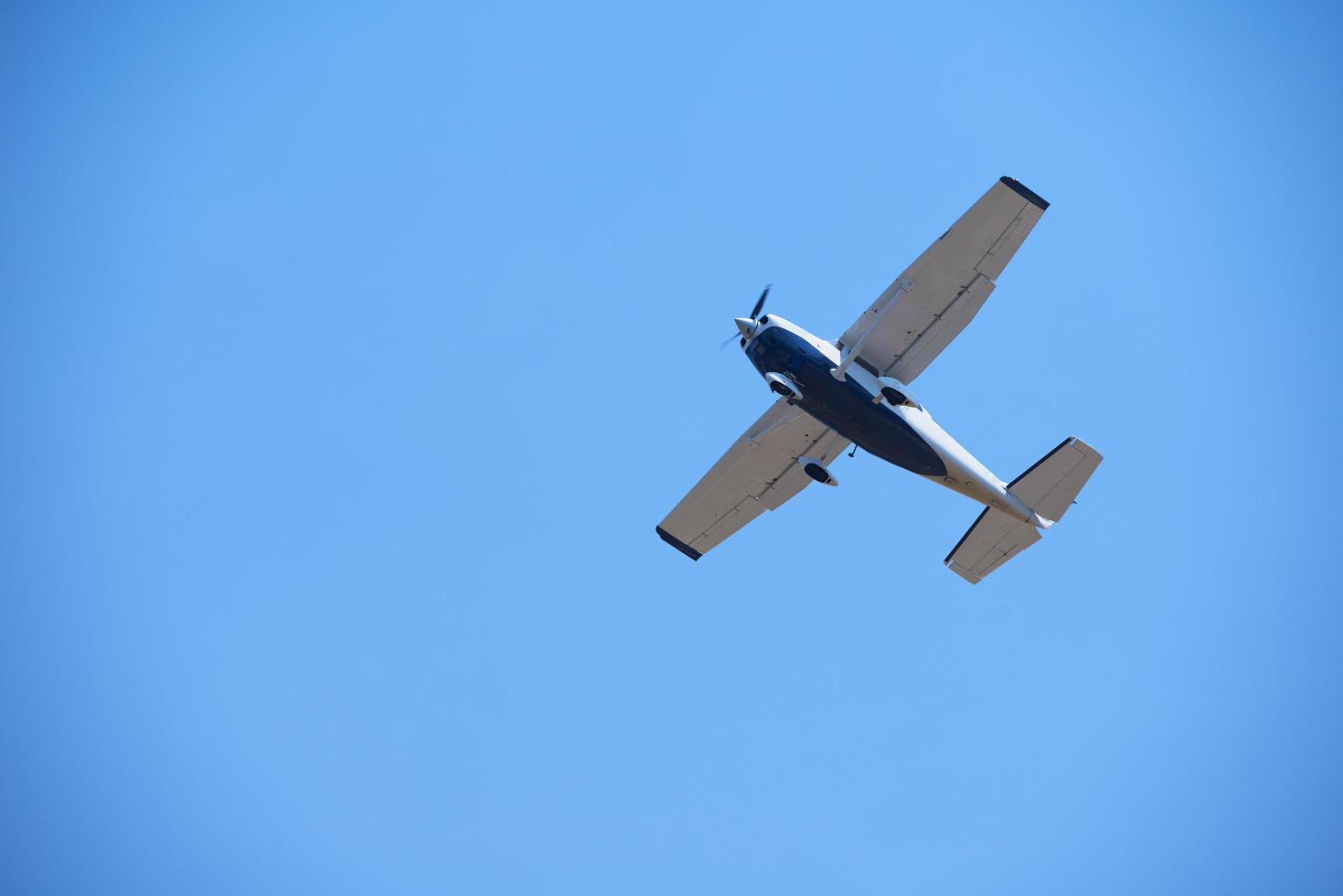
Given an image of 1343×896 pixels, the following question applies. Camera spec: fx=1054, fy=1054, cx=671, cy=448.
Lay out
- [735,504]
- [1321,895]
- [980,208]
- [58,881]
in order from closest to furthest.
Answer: [980,208], [735,504], [1321,895], [58,881]

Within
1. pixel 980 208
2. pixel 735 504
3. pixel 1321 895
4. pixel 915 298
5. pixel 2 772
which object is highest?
pixel 1321 895

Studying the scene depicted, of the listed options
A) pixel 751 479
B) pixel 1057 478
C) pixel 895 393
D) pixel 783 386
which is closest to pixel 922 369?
pixel 895 393

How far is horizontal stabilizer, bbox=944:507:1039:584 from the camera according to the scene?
74.2ft

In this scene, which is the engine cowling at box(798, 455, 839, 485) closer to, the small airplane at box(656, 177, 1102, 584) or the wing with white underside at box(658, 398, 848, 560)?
the wing with white underside at box(658, 398, 848, 560)

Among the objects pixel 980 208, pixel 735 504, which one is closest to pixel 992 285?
pixel 980 208

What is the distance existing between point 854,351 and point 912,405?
1.73m

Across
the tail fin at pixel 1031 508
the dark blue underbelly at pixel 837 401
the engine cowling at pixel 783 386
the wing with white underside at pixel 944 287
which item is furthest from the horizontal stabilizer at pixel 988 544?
the engine cowling at pixel 783 386

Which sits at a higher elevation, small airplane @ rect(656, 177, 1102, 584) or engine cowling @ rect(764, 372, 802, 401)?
small airplane @ rect(656, 177, 1102, 584)

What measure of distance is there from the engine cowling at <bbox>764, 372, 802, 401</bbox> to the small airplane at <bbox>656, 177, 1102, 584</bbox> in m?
0.02

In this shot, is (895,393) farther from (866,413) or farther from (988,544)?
(988,544)

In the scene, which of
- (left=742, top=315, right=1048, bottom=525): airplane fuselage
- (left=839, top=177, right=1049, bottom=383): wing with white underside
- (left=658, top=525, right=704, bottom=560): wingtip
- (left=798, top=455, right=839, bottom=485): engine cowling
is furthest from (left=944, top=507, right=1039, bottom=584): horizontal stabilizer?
(left=658, top=525, right=704, bottom=560): wingtip

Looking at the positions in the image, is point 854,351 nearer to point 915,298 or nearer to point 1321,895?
point 915,298

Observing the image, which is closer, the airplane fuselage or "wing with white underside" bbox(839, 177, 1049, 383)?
"wing with white underside" bbox(839, 177, 1049, 383)

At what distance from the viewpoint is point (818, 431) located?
77.2ft
